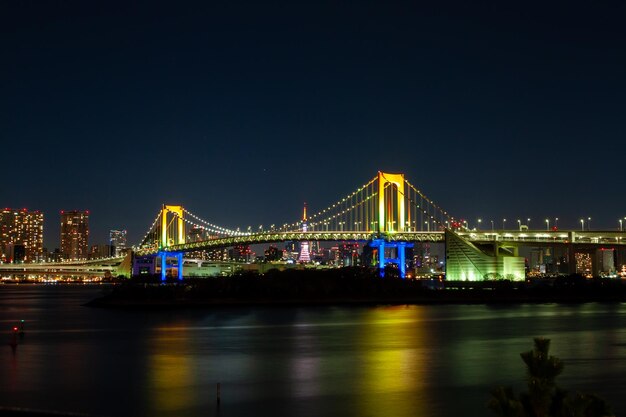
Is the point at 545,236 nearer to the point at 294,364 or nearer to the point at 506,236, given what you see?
the point at 506,236

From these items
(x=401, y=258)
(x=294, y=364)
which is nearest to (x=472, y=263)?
(x=401, y=258)

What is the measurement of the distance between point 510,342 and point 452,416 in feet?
46.0

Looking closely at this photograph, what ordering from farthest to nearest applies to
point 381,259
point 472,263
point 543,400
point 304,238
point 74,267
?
point 74,267 → point 304,238 → point 381,259 → point 472,263 → point 543,400

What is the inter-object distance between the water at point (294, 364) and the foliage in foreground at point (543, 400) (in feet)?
21.9

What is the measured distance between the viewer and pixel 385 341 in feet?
87.2

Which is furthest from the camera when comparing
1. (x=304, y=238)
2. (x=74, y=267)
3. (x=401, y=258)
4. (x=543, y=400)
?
(x=74, y=267)

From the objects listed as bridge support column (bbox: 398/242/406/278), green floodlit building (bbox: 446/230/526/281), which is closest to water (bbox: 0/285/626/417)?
green floodlit building (bbox: 446/230/526/281)

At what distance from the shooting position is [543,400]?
7.05 metres

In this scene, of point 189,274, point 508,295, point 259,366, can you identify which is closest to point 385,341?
point 259,366

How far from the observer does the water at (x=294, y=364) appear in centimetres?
1483

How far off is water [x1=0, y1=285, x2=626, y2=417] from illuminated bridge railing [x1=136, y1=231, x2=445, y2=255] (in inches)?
1063

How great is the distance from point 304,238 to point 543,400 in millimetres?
65271

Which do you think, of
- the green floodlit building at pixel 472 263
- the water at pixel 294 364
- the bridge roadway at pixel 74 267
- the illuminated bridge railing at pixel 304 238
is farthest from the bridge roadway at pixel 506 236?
the bridge roadway at pixel 74 267

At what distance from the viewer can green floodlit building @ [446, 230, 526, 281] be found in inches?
2351
